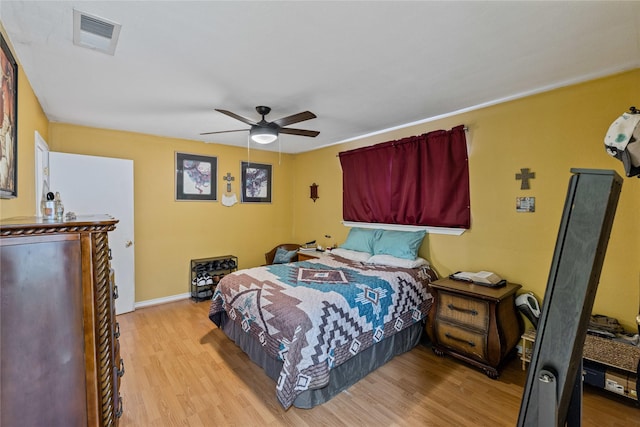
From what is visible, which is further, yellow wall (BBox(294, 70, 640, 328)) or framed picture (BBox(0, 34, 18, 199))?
yellow wall (BBox(294, 70, 640, 328))

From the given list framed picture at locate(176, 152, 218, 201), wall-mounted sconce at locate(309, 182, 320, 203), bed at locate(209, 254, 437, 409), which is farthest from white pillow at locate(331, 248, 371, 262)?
framed picture at locate(176, 152, 218, 201)

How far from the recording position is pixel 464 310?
249cm

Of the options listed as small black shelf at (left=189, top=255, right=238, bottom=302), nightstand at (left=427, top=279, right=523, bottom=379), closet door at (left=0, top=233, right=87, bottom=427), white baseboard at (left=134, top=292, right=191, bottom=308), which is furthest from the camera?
small black shelf at (left=189, top=255, right=238, bottom=302)

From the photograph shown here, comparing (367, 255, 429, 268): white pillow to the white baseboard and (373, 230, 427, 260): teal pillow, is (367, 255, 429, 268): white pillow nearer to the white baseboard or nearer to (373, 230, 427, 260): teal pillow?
(373, 230, 427, 260): teal pillow

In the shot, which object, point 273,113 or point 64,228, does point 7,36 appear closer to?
point 64,228

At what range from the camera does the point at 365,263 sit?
341 cm

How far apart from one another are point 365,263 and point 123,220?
10.0 ft

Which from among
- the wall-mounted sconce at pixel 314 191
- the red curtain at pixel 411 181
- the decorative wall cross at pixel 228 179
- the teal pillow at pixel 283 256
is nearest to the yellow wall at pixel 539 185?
the red curtain at pixel 411 181

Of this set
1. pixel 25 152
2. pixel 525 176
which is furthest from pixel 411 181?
pixel 25 152

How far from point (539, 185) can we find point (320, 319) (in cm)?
225

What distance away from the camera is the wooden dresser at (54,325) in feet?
2.72

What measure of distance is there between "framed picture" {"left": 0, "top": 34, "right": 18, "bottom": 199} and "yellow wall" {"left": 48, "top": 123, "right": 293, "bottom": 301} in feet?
6.42

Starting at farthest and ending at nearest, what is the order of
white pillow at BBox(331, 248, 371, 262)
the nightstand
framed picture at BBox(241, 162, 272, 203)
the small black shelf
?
framed picture at BBox(241, 162, 272, 203)
the small black shelf
white pillow at BBox(331, 248, 371, 262)
the nightstand

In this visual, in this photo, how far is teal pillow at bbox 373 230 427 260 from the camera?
10.8 feet
